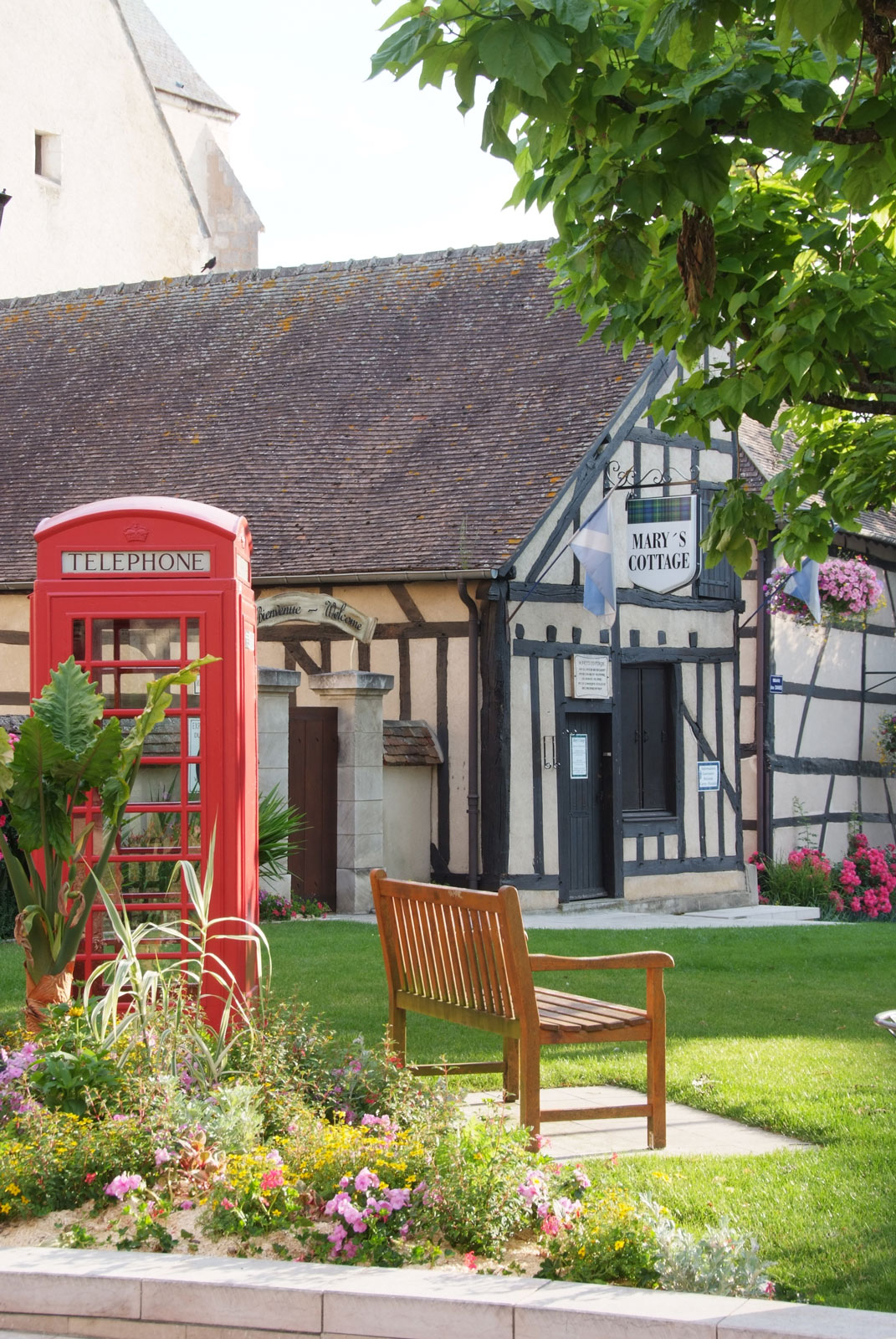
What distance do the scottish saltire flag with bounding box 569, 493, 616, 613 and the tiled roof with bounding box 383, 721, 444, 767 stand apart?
207cm

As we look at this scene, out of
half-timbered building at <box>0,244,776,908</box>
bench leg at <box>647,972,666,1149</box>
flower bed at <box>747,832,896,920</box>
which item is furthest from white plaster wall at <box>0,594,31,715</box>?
bench leg at <box>647,972,666,1149</box>

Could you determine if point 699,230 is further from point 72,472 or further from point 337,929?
point 72,472

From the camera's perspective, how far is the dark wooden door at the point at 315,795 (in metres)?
14.5

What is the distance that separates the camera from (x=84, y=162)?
1101 inches

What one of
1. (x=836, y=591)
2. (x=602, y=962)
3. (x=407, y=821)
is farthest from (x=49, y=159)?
(x=602, y=962)

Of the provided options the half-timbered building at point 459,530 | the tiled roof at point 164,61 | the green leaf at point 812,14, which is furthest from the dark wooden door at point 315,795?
the tiled roof at point 164,61

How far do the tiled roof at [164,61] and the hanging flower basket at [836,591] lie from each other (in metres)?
20.6

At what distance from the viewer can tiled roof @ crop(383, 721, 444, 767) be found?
1526 cm

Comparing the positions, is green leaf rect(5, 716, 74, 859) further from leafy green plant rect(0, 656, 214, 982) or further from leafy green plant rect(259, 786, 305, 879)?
leafy green plant rect(259, 786, 305, 879)

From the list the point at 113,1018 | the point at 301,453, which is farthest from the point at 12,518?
the point at 113,1018

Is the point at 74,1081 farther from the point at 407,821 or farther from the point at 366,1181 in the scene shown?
the point at 407,821

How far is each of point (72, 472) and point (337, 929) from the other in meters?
8.40

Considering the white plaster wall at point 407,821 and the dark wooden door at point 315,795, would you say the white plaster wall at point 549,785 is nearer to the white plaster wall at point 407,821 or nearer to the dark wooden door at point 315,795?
the white plaster wall at point 407,821

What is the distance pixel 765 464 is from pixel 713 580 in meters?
2.48
